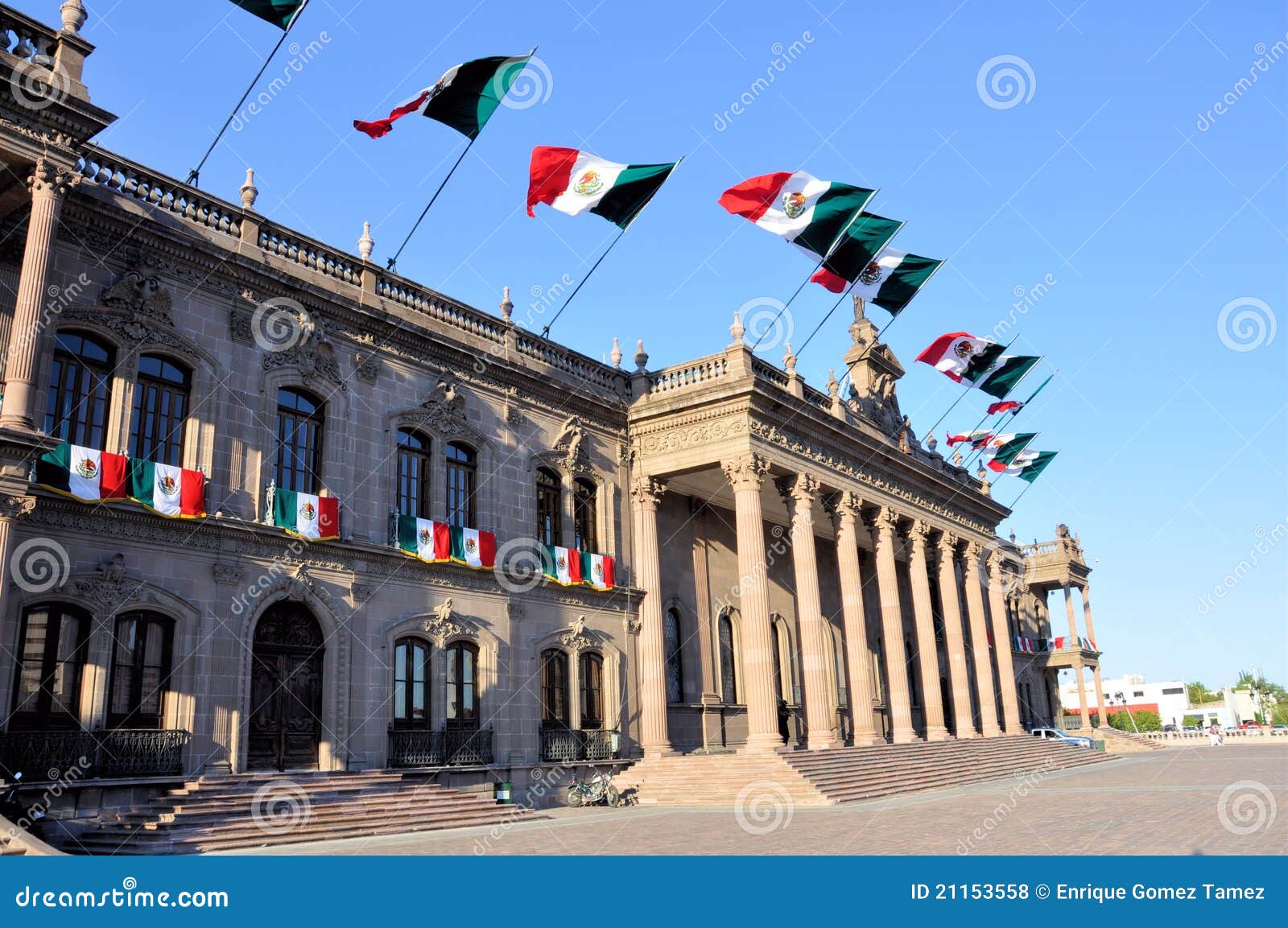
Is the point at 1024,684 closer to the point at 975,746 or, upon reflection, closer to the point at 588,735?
the point at 975,746

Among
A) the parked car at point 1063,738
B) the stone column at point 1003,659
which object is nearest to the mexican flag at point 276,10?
the stone column at point 1003,659

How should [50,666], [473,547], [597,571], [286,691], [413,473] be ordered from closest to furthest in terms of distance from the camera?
[50,666] < [286,691] < [413,473] < [473,547] < [597,571]

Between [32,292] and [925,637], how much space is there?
3218cm

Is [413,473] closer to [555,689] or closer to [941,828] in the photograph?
[555,689]

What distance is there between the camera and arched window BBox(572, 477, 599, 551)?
3067 cm

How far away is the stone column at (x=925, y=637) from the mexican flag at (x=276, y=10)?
29174 mm

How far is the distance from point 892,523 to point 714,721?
1059 cm

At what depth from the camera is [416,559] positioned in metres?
24.5

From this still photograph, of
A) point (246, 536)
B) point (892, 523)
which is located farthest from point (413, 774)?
Result: point (892, 523)

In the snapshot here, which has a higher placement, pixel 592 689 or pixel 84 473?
pixel 84 473

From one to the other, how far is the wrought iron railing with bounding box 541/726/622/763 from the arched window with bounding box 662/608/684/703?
3867mm

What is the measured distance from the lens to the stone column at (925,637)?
126 feet

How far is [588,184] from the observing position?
86.4 feet

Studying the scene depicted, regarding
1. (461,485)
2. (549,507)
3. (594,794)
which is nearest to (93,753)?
(461,485)
